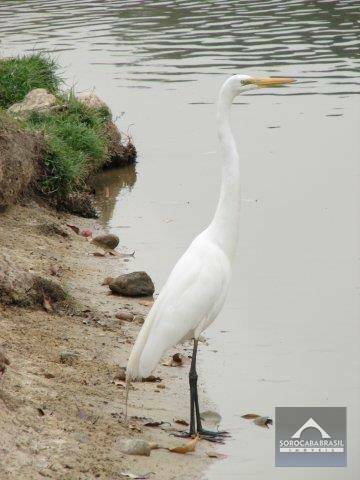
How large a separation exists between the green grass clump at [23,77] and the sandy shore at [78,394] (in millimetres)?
5073

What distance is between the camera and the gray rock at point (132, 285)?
8.62 metres

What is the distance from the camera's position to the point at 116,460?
18.2 ft

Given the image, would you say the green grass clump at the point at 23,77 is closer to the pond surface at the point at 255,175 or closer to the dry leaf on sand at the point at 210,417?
the pond surface at the point at 255,175

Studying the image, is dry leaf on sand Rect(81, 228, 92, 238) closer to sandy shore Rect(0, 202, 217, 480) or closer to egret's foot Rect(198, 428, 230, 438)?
Result: sandy shore Rect(0, 202, 217, 480)

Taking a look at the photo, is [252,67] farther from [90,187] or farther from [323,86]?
[90,187]

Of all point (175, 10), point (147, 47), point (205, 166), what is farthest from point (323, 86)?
point (175, 10)

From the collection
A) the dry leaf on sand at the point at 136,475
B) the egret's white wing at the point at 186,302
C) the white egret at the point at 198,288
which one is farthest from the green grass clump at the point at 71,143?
the dry leaf on sand at the point at 136,475

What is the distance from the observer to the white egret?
6.15m

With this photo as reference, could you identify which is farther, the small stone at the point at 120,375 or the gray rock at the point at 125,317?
the gray rock at the point at 125,317

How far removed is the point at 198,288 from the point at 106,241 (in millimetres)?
3791

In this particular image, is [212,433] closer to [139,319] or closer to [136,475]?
[136,475]

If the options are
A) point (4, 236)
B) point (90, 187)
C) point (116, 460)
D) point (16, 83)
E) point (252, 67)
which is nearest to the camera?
point (116, 460)

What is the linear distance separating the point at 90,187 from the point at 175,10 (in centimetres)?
1466

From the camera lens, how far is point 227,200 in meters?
6.67
